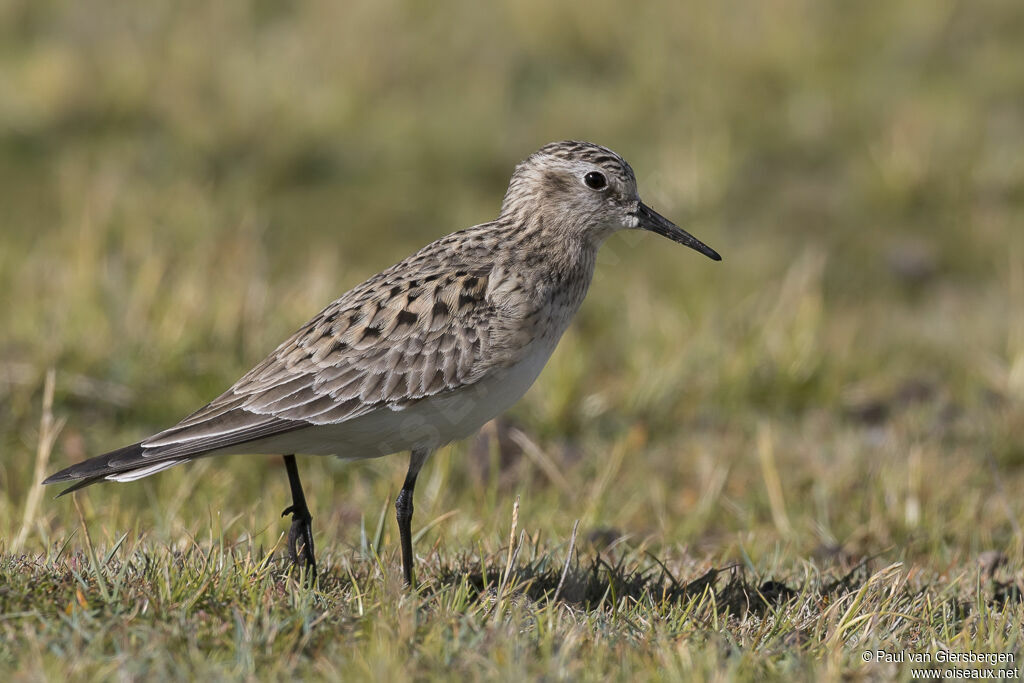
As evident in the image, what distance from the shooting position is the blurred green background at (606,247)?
732cm

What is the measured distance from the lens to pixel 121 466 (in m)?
4.95

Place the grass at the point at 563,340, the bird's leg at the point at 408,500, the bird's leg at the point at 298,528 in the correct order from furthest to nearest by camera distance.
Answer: the bird's leg at the point at 298,528 → the bird's leg at the point at 408,500 → the grass at the point at 563,340

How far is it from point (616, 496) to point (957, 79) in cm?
826

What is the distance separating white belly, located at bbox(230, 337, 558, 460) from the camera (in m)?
5.22

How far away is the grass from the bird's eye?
1.63m

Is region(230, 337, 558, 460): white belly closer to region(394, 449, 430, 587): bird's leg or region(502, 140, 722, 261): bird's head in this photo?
region(394, 449, 430, 587): bird's leg

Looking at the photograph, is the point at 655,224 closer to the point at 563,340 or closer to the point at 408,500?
the point at 408,500

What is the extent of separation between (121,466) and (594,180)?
7.81 feet

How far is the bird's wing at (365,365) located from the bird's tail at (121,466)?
32mm

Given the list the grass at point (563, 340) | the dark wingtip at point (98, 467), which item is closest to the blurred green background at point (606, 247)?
the grass at point (563, 340)

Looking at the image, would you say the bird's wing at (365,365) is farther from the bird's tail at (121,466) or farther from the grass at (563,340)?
the grass at (563,340)

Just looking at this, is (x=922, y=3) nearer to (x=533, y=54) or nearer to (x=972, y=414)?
(x=533, y=54)

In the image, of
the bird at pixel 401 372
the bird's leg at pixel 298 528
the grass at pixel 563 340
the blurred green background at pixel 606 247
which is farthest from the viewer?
the blurred green background at pixel 606 247

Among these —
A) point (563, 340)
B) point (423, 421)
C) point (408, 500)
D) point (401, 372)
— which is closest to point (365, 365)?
point (401, 372)
